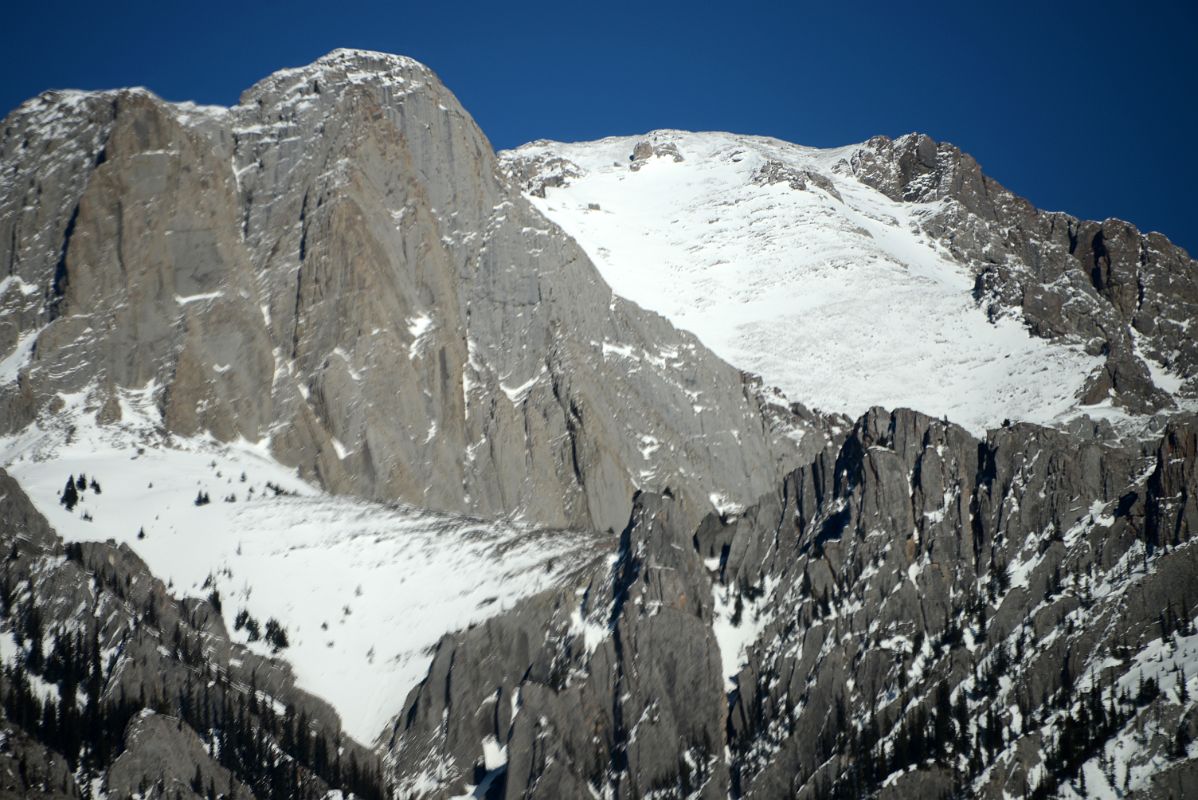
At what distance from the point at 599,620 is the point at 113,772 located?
39.5 m

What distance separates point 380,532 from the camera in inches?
7490

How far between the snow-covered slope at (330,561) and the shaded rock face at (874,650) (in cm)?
476

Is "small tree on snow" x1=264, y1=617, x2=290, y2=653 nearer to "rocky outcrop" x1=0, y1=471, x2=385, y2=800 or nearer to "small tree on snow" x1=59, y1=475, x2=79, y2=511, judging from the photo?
"rocky outcrop" x1=0, y1=471, x2=385, y2=800

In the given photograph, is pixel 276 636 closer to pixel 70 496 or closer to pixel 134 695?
pixel 134 695

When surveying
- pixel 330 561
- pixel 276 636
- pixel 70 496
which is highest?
pixel 70 496

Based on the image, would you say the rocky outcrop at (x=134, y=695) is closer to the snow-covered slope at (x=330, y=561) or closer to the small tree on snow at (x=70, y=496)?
the snow-covered slope at (x=330, y=561)

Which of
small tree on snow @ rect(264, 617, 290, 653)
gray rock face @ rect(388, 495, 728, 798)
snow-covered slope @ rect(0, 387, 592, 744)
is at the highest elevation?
snow-covered slope @ rect(0, 387, 592, 744)

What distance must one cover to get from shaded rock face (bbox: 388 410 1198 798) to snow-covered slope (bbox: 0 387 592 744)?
15.6ft

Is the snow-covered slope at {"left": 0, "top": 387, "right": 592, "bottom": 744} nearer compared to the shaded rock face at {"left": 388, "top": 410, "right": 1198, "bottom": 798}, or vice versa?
the shaded rock face at {"left": 388, "top": 410, "right": 1198, "bottom": 798}

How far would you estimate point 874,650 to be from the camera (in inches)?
6796

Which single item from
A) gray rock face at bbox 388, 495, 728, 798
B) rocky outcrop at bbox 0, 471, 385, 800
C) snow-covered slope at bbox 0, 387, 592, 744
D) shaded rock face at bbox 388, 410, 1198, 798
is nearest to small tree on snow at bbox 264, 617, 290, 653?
snow-covered slope at bbox 0, 387, 592, 744

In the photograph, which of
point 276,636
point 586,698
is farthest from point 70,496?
point 586,698

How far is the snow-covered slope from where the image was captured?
6905 inches

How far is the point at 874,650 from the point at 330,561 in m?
44.1
